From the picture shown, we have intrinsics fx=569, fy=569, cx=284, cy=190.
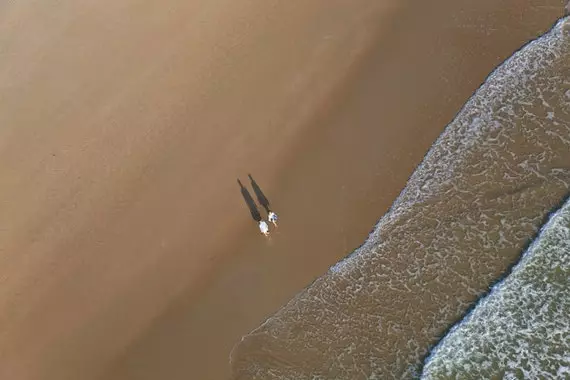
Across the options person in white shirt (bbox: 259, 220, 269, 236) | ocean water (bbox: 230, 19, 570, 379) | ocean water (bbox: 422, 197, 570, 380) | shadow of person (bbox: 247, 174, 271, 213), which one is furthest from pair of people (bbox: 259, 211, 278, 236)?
ocean water (bbox: 422, 197, 570, 380)

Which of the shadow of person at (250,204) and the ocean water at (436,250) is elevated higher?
the shadow of person at (250,204)

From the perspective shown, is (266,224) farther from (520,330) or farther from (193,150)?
(520,330)

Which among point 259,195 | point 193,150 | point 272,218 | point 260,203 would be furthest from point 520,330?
point 193,150

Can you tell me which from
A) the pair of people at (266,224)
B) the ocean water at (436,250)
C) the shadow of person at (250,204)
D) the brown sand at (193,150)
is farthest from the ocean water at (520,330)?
the shadow of person at (250,204)

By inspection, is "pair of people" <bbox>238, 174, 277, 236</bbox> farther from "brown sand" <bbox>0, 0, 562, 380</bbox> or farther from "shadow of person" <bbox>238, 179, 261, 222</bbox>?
"brown sand" <bbox>0, 0, 562, 380</bbox>

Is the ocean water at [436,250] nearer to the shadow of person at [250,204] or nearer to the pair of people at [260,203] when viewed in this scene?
the pair of people at [260,203]

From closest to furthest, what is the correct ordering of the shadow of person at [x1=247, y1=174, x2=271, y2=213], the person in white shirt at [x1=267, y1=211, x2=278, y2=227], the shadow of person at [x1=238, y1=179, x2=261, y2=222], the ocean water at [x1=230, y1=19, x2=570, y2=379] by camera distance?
1. the ocean water at [x1=230, y1=19, x2=570, y2=379]
2. the person in white shirt at [x1=267, y1=211, x2=278, y2=227]
3. the shadow of person at [x1=238, y1=179, x2=261, y2=222]
4. the shadow of person at [x1=247, y1=174, x2=271, y2=213]
